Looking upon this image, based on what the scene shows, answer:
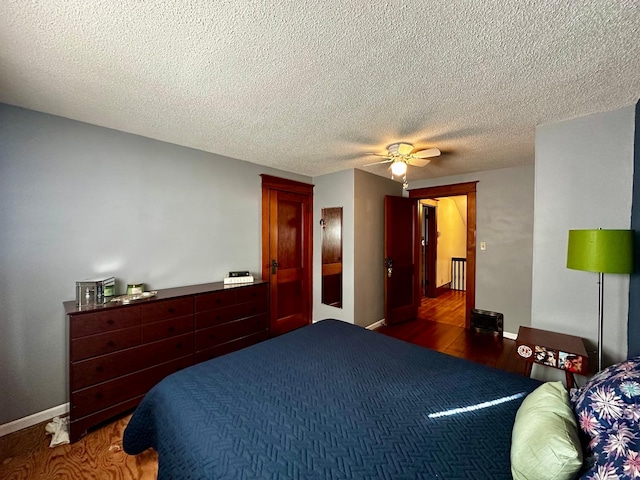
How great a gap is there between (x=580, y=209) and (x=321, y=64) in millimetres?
2337

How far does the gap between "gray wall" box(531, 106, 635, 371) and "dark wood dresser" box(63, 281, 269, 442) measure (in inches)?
116

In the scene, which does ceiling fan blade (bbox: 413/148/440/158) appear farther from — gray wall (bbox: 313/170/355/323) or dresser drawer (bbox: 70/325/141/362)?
dresser drawer (bbox: 70/325/141/362)

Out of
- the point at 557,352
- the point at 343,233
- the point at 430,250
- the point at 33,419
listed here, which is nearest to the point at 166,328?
the point at 33,419

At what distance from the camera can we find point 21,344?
199 cm

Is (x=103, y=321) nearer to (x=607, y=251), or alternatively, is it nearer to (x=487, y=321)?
(x=607, y=251)

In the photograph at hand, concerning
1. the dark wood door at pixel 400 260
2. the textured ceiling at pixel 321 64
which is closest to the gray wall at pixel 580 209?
the textured ceiling at pixel 321 64

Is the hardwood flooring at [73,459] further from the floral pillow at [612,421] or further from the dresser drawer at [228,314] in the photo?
the floral pillow at [612,421]

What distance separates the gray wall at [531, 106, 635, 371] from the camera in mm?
1946

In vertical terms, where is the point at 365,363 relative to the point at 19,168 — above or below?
below

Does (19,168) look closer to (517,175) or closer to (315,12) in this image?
(315,12)

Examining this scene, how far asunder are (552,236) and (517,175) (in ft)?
6.33

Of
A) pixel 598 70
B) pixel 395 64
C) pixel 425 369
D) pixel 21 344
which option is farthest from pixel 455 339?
pixel 21 344

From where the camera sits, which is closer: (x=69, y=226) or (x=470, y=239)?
(x=69, y=226)

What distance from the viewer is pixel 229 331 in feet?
9.08
